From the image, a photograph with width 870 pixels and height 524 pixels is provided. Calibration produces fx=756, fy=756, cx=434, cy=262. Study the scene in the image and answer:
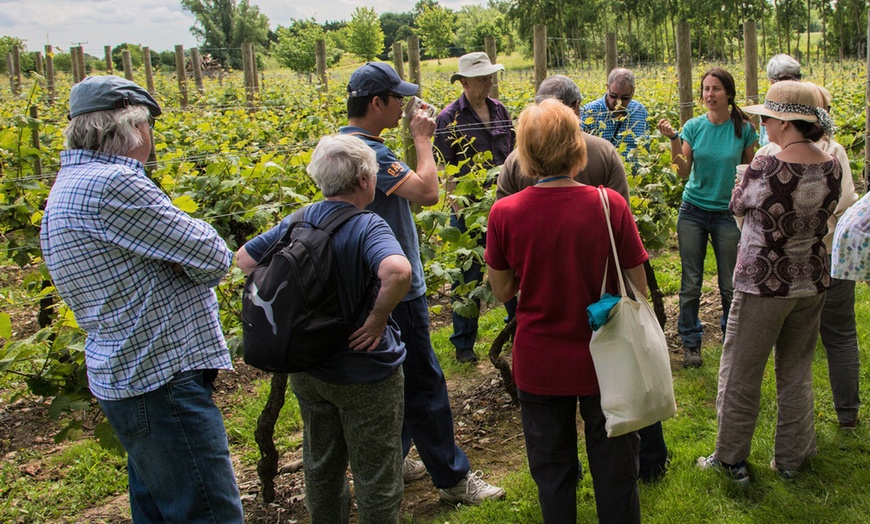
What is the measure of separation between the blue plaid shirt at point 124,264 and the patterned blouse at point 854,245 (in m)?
1.91

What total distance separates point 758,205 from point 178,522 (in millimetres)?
2419

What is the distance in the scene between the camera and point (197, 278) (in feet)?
7.37

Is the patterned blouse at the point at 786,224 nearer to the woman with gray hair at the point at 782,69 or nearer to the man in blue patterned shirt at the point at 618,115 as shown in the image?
the woman with gray hair at the point at 782,69

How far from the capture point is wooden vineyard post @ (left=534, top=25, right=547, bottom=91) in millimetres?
6766

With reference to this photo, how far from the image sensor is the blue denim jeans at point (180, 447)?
220cm

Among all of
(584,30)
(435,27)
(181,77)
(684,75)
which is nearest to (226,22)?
(435,27)

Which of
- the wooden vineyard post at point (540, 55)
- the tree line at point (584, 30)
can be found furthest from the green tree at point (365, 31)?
the wooden vineyard post at point (540, 55)

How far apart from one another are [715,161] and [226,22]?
73.8m

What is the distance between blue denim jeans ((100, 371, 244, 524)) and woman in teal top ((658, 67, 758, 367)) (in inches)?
121

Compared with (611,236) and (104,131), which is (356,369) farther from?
(104,131)

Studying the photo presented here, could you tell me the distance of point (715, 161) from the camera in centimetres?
432

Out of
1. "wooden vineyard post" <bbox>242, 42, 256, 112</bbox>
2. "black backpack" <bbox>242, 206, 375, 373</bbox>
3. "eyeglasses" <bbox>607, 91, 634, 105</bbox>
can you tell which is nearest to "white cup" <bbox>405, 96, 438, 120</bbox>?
"black backpack" <bbox>242, 206, 375, 373</bbox>

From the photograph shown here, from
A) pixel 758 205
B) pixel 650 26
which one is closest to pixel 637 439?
pixel 758 205

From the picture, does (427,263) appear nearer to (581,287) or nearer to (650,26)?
(581,287)
